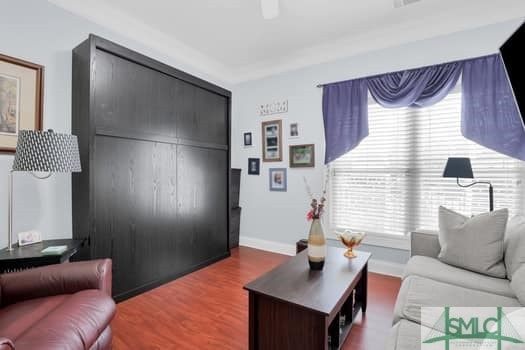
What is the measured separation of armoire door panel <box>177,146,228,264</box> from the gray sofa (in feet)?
7.23

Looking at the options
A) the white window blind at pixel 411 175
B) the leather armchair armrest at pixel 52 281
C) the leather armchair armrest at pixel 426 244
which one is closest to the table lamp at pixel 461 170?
the white window blind at pixel 411 175

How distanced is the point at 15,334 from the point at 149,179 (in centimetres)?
155

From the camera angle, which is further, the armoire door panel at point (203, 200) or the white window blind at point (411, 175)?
the armoire door panel at point (203, 200)

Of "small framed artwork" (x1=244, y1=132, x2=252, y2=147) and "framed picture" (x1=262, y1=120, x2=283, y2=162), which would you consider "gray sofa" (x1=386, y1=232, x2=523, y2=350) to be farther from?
"small framed artwork" (x1=244, y1=132, x2=252, y2=147)

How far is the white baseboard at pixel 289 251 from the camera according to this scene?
287 centimetres

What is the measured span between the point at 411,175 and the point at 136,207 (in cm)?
296

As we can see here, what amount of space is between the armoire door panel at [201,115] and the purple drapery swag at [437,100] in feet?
4.56

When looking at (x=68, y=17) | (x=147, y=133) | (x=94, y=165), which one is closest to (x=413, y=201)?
(x=147, y=133)

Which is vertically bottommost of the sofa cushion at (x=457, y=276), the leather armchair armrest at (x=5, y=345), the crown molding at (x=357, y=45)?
the sofa cushion at (x=457, y=276)

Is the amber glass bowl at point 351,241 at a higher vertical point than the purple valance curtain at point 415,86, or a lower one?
lower

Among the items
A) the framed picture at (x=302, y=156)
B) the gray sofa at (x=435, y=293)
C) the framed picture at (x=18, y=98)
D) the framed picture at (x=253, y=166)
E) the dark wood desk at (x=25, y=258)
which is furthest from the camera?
the framed picture at (x=253, y=166)

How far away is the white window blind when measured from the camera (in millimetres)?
2455

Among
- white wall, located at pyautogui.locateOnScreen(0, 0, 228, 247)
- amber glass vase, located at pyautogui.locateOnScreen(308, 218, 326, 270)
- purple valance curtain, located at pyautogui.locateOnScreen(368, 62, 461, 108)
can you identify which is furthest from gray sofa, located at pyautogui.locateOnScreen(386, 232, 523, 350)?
white wall, located at pyautogui.locateOnScreen(0, 0, 228, 247)

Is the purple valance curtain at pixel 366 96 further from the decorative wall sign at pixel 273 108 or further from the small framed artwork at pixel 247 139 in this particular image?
the small framed artwork at pixel 247 139
